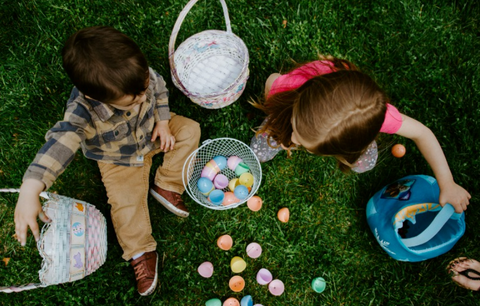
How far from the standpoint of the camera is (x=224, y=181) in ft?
7.62

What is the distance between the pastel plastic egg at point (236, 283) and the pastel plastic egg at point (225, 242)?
18 centimetres

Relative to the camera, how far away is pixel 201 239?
2.38m

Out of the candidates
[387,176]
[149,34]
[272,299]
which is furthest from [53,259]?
[387,176]

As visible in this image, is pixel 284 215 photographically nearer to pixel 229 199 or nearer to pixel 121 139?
pixel 229 199

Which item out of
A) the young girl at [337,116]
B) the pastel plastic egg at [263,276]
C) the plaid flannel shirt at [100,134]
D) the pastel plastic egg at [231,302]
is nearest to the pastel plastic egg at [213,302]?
the pastel plastic egg at [231,302]

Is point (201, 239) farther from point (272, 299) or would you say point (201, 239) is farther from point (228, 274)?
point (272, 299)

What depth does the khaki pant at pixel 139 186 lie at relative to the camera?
7.23 ft

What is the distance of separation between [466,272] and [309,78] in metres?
1.59

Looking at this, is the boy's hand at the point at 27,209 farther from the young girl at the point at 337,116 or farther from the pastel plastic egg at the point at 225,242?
the young girl at the point at 337,116

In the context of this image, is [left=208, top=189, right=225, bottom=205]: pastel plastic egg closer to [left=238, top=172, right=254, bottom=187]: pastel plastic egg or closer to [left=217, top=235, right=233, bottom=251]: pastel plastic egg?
[left=238, top=172, right=254, bottom=187]: pastel plastic egg

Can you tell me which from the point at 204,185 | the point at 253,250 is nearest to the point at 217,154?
the point at 204,185

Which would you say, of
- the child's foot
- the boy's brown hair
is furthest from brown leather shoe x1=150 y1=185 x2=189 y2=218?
the child's foot

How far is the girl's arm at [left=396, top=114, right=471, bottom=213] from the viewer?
78.3 inches

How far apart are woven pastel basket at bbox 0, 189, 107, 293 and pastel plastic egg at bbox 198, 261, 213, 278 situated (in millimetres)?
635
